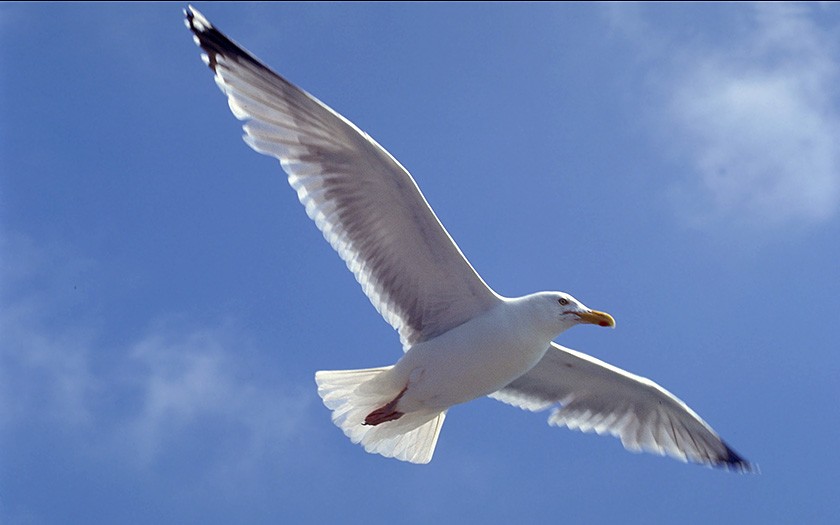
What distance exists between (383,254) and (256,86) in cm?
131

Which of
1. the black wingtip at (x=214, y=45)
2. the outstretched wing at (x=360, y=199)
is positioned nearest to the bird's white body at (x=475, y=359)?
the outstretched wing at (x=360, y=199)

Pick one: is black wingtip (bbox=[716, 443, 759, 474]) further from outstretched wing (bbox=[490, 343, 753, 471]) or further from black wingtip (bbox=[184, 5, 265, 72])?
black wingtip (bbox=[184, 5, 265, 72])

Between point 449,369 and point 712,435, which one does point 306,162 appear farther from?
point 712,435

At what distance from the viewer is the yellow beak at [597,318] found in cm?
749

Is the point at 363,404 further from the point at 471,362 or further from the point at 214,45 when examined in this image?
the point at 214,45

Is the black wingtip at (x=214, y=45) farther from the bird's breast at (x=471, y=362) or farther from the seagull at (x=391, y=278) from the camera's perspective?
the bird's breast at (x=471, y=362)

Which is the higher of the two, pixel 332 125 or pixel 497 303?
pixel 332 125

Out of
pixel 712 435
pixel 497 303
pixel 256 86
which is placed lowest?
pixel 712 435

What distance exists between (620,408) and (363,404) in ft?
7.04

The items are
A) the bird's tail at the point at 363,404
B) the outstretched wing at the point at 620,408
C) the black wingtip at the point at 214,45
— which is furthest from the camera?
the outstretched wing at the point at 620,408

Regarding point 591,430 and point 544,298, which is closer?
point 544,298

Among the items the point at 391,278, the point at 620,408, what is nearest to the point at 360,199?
the point at 391,278

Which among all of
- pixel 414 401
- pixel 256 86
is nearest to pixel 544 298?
pixel 414 401

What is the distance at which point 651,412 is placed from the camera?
884 cm
